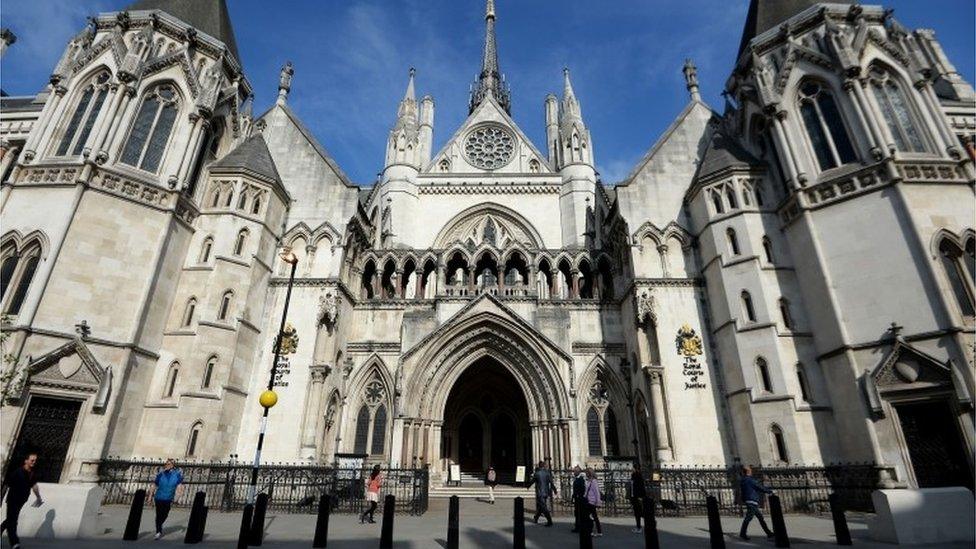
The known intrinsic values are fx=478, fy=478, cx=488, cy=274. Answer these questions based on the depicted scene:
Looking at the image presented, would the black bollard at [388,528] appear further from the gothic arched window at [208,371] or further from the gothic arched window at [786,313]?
the gothic arched window at [786,313]

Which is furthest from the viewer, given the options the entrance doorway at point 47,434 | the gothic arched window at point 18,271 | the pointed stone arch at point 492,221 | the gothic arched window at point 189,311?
the pointed stone arch at point 492,221

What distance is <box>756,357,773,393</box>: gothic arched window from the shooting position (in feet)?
52.3

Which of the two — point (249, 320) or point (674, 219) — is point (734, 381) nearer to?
point (674, 219)

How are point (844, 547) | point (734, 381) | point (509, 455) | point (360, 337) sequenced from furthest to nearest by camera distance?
point (509, 455), point (360, 337), point (734, 381), point (844, 547)

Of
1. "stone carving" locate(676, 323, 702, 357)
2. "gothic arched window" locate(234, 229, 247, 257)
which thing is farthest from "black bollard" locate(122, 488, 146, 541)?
"stone carving" locate(676, 323, 702, 357)

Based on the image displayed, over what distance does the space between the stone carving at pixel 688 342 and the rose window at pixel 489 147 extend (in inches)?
741

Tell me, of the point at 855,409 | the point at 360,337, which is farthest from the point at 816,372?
the point at 360,337

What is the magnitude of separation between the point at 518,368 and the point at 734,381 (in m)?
8.42

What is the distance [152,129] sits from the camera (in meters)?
18.2

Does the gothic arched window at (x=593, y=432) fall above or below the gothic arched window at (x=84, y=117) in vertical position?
below

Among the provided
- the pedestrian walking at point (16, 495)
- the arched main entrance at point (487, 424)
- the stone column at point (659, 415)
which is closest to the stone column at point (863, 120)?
the stone column at point (659, 415)

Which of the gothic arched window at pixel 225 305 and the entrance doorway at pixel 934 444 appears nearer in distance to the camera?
the entrance doorway at pixel 934 444

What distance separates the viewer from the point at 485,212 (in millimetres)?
30812

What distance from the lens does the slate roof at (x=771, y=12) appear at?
1938 centimetres
